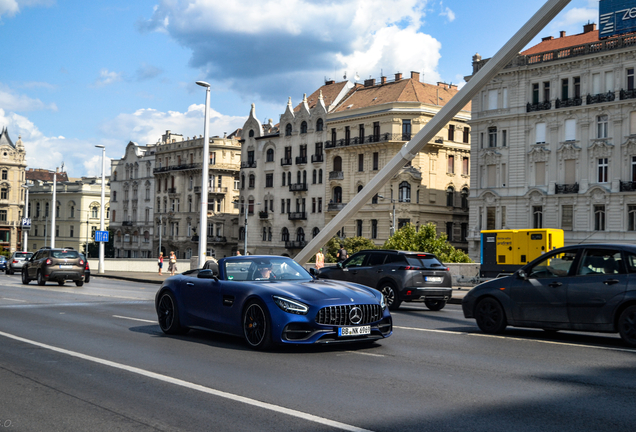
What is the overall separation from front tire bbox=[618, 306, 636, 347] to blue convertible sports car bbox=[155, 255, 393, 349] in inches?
137

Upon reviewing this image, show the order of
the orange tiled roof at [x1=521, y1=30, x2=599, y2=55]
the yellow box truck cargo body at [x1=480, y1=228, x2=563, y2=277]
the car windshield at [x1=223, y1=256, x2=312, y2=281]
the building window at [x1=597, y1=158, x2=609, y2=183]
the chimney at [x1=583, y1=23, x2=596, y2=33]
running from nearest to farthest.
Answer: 1. the car windshield at [x1=223, y1=256, x2=312, y2=281]
2. the yellow box truck cargo body at [x1=480, y1=228, x2=563, y2=277]
3. the building window at [x1=597, y1=158, x2=609, y2=183]
4. the orange tiled roof at [x1=521, y1=30, x2=599, y2=55]
5. the chimney at [x1=583, y1=23, x2=596, y2=33]

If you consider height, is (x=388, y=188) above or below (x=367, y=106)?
below

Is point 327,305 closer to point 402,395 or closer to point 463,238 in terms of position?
point 402,395

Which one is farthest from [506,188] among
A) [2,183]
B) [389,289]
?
[2,183]

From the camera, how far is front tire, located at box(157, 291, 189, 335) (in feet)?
39.2

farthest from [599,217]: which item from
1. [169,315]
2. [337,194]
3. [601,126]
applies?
[169,315]

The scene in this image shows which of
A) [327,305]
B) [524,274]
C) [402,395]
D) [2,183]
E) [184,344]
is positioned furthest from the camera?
[2,183]

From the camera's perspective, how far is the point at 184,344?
1091cm

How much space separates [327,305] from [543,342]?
399 centimetres

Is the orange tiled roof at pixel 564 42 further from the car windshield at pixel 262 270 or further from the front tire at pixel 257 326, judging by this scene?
the front tire at pixel 257 326

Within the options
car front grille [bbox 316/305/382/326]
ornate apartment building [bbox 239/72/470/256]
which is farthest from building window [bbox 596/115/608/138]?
car front grille [bbox 316/305/382/326]

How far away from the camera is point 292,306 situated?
31.6 ft

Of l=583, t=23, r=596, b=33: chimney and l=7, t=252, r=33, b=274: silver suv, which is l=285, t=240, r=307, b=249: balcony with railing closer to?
l=7, t=252, r=33, b=274: silver suv

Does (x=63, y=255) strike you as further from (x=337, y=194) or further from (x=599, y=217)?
(x=337, y=194)
